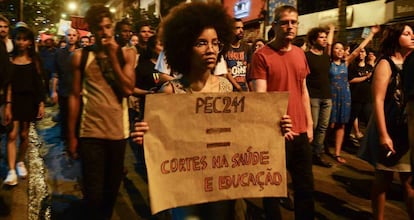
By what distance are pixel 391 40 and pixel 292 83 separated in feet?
3.25

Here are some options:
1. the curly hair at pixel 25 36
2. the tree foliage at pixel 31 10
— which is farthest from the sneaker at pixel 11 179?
the tree foliage at pixel 31 10

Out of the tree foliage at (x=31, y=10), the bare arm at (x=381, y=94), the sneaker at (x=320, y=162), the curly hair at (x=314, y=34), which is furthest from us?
the tree foliage at (x=31, y=10)

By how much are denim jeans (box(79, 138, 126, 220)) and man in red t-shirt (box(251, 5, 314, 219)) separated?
119 cm

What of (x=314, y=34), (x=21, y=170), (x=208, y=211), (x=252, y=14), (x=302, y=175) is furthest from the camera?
(x=252, y=14)

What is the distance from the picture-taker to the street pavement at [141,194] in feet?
14.6

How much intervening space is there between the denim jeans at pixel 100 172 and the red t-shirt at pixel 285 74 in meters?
1.20

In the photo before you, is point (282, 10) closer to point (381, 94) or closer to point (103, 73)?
point (381, 94)

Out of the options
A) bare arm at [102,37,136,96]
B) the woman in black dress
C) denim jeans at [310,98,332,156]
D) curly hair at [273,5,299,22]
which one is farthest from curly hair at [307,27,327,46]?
the woman in black dress

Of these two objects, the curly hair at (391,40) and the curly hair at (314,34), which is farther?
the curly hair at (314,34)

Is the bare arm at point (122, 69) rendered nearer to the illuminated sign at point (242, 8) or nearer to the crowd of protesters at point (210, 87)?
the crowd of protesters at point (210, 87)

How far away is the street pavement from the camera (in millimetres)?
4461

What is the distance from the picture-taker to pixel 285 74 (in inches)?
138

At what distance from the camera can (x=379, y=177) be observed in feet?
12.4

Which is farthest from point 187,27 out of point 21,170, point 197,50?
point 21,170
